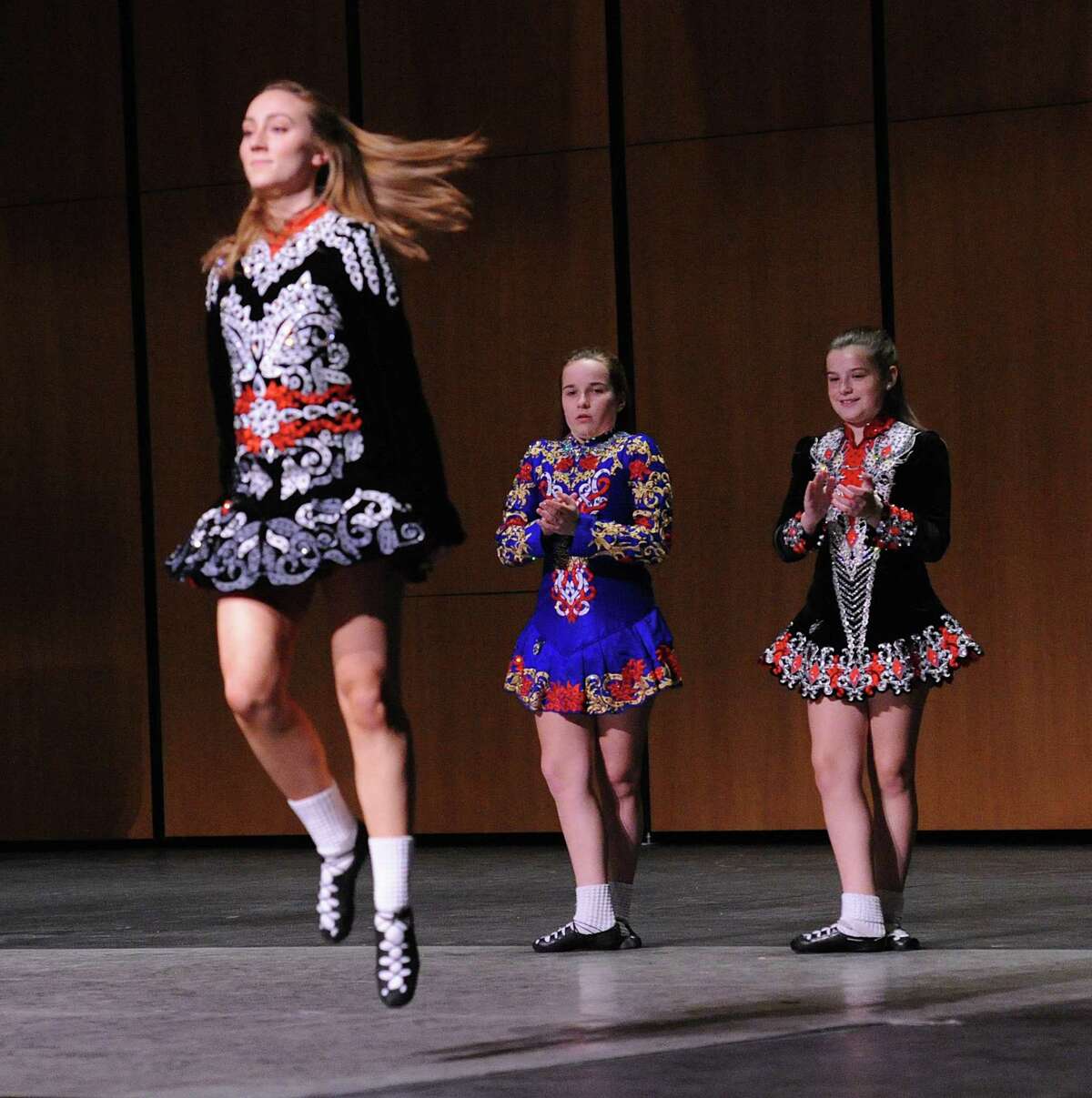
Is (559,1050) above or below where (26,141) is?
below

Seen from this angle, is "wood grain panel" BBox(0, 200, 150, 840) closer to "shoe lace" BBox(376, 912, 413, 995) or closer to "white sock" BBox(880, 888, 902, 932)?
"white sock" BBox(880, 888, 902, 932)

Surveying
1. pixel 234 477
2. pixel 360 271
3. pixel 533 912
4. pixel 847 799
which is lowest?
pixel 533 912

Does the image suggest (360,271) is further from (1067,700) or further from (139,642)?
(139,642)

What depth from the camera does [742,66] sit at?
7.44 metres

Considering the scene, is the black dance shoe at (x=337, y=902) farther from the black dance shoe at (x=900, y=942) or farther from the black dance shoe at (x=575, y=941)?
the black dance shoe at (x=900, y=942)

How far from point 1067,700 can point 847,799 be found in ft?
9.84

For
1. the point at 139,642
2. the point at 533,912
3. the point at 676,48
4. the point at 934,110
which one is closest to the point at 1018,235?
the point at 934,110

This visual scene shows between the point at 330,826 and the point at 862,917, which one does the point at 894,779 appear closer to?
the point at 862,917

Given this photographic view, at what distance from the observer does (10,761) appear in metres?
8.35

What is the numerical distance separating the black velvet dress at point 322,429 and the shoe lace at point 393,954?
528mm

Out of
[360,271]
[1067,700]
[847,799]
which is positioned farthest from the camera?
[1067,700]

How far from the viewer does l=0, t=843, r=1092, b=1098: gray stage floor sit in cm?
287

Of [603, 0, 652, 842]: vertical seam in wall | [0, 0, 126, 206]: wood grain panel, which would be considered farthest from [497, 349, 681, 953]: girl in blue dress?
[0, 0, 126, 206]: wood grain panel

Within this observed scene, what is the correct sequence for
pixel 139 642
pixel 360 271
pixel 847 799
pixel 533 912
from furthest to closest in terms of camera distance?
1. pixel 139 642
2. pixel 533 912
3. pixel 847 799
4. pixel 360 271
